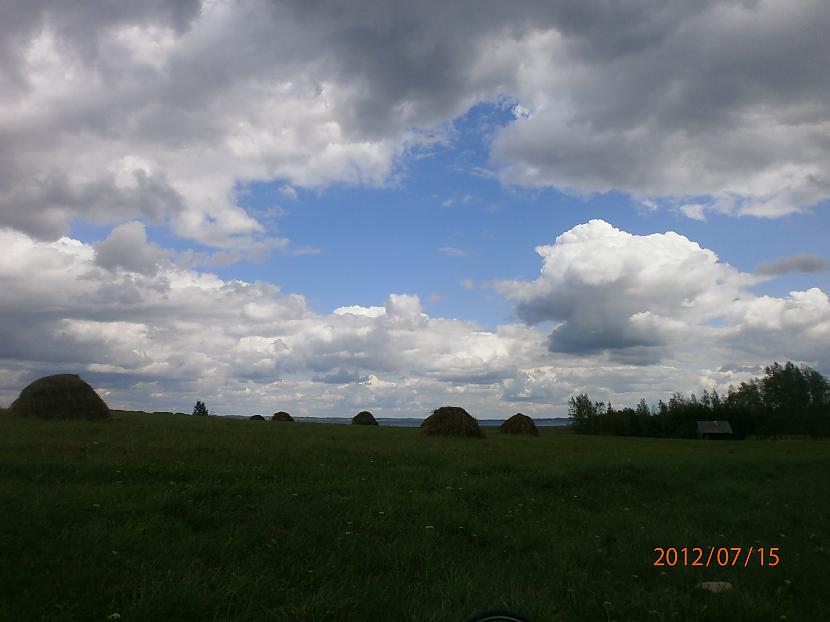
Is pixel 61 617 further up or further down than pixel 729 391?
further down

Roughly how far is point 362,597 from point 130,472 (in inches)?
267

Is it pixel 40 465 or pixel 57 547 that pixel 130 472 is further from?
pixel 57 547

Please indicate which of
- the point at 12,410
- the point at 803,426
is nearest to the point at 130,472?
the point at 12,410

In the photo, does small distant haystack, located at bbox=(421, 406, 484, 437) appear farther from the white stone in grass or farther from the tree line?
the tree line

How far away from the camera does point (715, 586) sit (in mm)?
8336

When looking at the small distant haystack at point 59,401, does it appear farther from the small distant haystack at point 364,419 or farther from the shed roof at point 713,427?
the shed roof at point 713,427

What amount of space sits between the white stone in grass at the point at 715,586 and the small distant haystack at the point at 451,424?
22428mm

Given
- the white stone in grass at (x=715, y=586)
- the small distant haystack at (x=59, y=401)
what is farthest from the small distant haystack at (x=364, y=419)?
the white stone in grass at (x=715, y=586)

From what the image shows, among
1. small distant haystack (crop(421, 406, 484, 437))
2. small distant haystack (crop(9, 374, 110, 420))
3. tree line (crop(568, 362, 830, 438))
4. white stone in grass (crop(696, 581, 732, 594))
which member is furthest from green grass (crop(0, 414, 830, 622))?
tree line (crop(568, 362, 830, 438))

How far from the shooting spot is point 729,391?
11800 cm

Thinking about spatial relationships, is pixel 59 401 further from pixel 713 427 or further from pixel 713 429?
pixel 713 427

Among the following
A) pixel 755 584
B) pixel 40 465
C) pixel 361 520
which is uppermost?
pixel 40 465

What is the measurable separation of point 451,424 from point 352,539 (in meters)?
22.7
